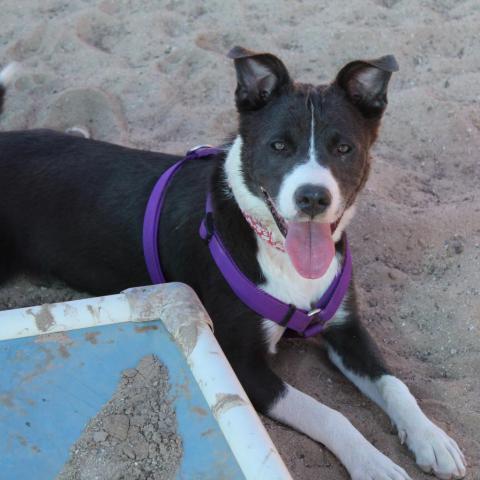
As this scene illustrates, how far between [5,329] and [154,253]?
3.24 ft

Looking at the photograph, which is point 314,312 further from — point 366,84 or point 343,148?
point 366,84

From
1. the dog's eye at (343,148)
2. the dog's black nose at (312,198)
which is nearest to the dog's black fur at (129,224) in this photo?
the dog's eye at (343,148)

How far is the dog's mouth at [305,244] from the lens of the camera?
2871mm

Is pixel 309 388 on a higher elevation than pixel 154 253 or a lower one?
lower

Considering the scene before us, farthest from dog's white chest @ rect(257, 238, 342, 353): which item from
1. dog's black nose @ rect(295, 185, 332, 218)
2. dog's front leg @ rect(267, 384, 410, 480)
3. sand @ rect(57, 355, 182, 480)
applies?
sand @ rect(57, 355, 182, 480)

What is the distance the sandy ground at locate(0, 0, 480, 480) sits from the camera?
328 cm

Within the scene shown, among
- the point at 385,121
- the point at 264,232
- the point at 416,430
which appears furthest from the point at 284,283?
the point at 385,121

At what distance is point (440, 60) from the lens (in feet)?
15.9

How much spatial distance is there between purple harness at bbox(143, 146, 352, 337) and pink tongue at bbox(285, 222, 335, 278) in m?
0.24

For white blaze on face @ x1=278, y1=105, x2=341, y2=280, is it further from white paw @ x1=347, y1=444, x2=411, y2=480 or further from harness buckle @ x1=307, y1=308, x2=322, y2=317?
white paw @ x1=347, y1=444, x2=411, y2=480

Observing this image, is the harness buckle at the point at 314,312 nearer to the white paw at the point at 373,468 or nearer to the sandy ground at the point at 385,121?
the sandy ground at the point at 385,121

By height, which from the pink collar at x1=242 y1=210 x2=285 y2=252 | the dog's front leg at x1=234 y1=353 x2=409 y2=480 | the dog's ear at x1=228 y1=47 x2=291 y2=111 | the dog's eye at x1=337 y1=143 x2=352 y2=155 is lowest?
the dog's front leg at x1=234 y1=353 x2=409 y2=480

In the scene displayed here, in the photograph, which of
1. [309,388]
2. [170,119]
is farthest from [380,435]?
[170,119]

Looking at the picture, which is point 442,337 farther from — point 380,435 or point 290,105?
point 290,105
